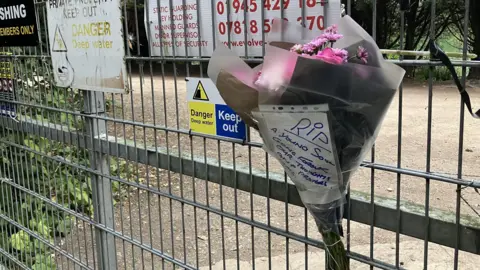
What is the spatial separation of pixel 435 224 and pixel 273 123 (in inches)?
22.0

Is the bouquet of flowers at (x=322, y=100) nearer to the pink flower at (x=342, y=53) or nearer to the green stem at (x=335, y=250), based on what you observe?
the pink flower at (x=342, y=53)

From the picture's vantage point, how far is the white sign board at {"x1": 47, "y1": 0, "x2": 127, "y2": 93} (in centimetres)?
253

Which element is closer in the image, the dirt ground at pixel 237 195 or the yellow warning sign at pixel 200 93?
the yellow warning sign at pixel 200 93

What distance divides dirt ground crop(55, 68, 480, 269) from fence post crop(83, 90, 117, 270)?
0.09 meters

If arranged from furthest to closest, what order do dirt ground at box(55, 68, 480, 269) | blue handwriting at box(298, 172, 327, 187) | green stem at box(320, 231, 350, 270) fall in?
dirt ground at box(55, 68, 480, 269) → green stem at box(320, 231, 350, 270) → blue handwriting at box(298, 172, 327, 187)

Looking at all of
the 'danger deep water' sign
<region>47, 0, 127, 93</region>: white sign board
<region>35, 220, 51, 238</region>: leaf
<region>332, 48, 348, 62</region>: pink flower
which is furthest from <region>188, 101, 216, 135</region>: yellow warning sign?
<region>35, 220, 51, 238</region>: leaf

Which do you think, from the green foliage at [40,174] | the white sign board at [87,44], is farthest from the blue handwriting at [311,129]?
the green foliage at [40,174]

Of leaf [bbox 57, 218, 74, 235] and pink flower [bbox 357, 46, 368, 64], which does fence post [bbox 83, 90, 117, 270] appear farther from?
pink flower [bbox 357, 46, 368, 64]

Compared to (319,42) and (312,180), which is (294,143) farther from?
(319,42)

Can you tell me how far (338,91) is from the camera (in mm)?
1467

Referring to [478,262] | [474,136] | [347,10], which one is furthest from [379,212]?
[474,136]

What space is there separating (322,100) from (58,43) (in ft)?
6.30

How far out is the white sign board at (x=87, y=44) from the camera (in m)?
2.53

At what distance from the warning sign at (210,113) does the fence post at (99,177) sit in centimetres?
81
